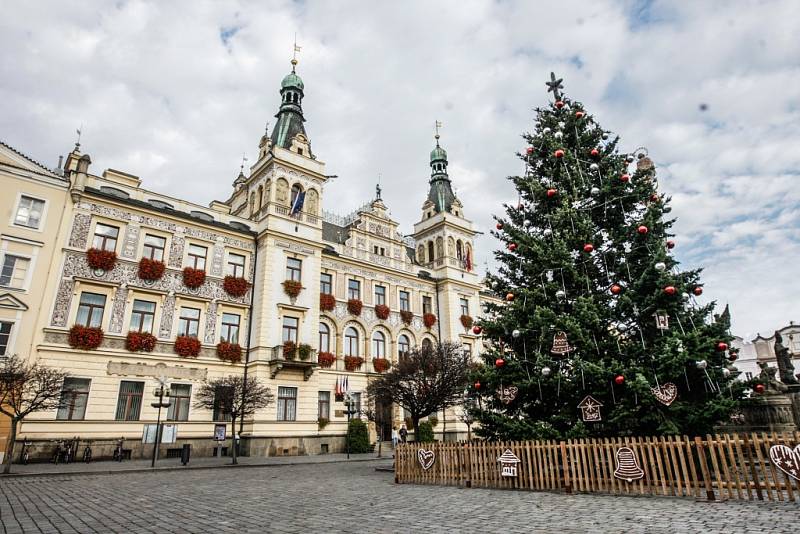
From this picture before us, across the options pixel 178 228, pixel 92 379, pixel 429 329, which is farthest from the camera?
pixel 429 329

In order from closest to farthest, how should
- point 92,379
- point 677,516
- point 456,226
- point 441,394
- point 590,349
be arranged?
1. point 677,516
2. point 590,349
3. point 441,394
4. point 92,379
5. point 456,226

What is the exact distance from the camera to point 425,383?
759 inches

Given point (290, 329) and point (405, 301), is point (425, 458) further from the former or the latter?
point (405, 301)

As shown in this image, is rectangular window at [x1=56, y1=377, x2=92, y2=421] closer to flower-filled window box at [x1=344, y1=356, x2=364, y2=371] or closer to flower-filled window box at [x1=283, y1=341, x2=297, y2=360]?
flower-filled window box at [x1=283, y1=341, x2=297, y2=360]

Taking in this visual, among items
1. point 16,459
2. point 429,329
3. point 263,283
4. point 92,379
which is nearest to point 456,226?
point 429,329


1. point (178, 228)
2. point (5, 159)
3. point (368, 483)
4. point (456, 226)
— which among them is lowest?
point (368, 483)

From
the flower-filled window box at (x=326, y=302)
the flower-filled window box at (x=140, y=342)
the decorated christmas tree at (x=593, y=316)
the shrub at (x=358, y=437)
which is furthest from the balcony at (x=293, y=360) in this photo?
the decorated christmas tree at (x=593, y=316)

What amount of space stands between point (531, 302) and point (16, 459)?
22335mm

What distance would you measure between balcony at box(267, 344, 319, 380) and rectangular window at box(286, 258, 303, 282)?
4447mm

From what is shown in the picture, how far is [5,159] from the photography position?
23141 millimetres

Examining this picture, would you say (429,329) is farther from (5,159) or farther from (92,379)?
(5,159)

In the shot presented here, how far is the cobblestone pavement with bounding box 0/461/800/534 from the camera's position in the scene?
7.03 m

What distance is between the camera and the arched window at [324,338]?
31.1 metres

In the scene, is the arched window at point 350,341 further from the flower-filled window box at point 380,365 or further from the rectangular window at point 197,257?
the rectangular window at point 197,257
